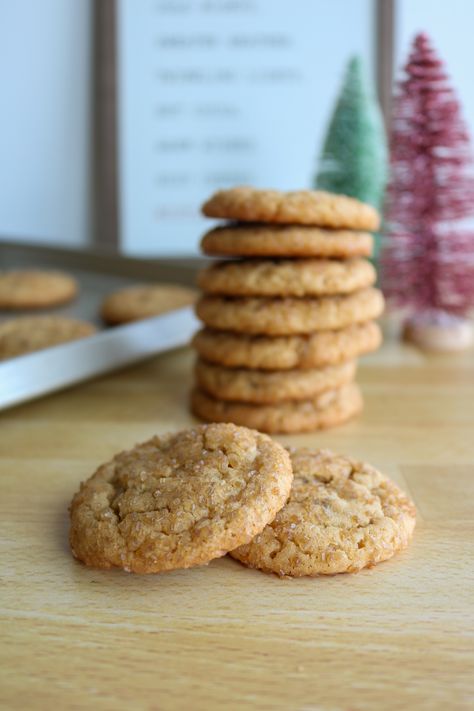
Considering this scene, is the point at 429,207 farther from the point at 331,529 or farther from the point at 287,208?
the point at 331,529

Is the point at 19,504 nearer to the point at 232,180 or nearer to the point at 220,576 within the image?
the point at 220,576

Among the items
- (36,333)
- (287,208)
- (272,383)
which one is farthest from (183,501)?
(36,333)

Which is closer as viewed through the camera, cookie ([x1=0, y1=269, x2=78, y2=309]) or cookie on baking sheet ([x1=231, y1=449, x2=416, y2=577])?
cookie on baking sheet ([x1=231, y1=449, x2=416, y2=577])

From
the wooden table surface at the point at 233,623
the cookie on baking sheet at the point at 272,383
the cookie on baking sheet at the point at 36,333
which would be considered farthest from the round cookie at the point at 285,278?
the cookie on baking sheet at the point at 36,333

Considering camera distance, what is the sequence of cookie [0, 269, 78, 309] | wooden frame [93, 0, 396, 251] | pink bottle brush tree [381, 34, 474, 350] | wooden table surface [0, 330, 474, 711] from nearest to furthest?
wooden table surface [0, 330, 474, 711] → pink bottle brush tree [381, 34, 474, 350] → cookie [0, 269, 78, 309] → wooden frame [93, 0, 396, 251]

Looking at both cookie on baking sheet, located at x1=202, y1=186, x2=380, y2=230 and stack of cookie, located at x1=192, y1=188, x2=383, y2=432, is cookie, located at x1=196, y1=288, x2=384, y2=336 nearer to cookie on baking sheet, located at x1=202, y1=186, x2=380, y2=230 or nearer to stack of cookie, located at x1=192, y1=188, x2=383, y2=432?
stack of cookie, located at x1=192, y1=188, x2=383, y2=432

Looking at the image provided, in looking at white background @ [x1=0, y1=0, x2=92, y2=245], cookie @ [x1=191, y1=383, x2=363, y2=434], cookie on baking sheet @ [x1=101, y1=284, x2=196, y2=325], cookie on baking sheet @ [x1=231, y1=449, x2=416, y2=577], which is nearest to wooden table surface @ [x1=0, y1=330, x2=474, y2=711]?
cookie on baking sheet @ [x1=231, y1=449, x2=416, y2=577]

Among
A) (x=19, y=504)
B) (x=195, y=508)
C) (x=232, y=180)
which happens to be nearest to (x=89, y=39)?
(x=232, y=180)
